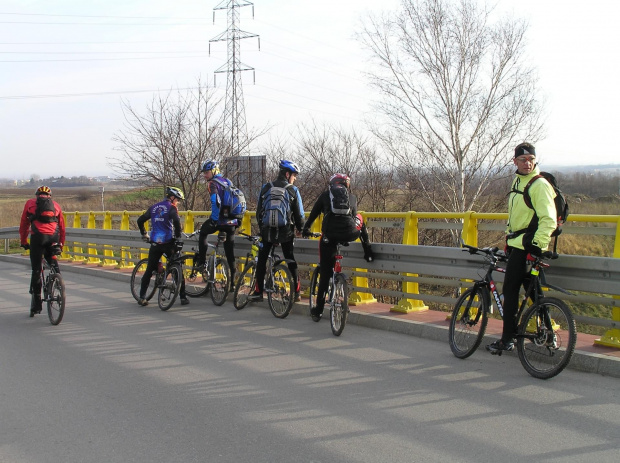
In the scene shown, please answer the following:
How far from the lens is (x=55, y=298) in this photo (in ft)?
29.2

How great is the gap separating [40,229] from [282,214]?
137 inches

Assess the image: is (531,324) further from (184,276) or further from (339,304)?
(184,276)

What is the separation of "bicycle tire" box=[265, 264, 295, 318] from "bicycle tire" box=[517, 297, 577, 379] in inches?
141

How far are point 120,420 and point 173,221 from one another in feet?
17.5

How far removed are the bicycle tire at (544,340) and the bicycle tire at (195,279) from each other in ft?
19.0

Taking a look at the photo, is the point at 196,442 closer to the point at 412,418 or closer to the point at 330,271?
the point at 412,418

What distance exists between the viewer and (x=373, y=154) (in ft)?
89.0

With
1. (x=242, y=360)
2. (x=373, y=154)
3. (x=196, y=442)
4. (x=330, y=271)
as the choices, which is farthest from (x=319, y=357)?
(x=373, y=154)

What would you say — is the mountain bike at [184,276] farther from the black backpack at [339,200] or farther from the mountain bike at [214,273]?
the black backpack at [339,200]

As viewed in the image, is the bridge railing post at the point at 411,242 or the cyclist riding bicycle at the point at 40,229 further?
the cyclist riding bicycle at the point at 40,229

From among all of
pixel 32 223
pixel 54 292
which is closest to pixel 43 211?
pixel 32 223

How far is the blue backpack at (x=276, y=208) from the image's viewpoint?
348 inches

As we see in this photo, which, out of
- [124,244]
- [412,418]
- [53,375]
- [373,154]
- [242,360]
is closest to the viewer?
[412,418]

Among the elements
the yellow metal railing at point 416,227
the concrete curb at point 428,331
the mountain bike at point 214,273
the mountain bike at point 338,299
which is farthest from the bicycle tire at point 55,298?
the mountain bike at point 338,299
